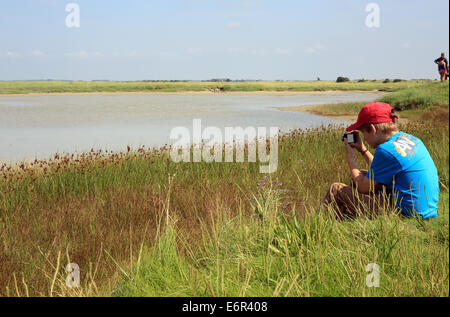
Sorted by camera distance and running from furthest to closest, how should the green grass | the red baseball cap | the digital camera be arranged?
the green grass, the digital camera, the red baseball cap

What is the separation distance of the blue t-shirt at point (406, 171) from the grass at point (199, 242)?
187 mm

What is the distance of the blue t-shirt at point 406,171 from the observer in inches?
151

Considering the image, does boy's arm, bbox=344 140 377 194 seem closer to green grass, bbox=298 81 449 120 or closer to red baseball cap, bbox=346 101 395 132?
red baseball cap, bbox=346 101 395 132

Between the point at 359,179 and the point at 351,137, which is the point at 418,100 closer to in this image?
the point at 351,137

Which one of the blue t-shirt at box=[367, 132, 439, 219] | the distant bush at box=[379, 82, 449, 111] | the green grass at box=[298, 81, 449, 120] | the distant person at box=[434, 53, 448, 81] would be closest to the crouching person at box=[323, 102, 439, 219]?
the blue t-shirt at box=[367, 132, 439, 219]

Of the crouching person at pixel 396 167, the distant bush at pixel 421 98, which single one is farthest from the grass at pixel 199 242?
the distant bush at pixel 421 98

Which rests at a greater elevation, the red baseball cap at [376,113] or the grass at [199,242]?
the red baseball cap at [376,113]

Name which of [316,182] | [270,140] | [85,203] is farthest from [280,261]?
[270,140]

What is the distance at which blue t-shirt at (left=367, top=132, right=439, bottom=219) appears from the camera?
151 inches

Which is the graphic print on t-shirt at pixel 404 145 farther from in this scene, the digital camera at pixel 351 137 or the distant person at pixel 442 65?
the distant person at pixel 442 65

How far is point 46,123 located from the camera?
21.4m

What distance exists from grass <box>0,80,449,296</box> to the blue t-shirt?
0.61ft
